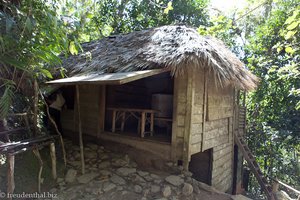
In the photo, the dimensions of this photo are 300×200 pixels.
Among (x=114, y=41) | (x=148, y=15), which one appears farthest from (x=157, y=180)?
(x=148, y=15)

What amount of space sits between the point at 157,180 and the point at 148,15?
1013 cm

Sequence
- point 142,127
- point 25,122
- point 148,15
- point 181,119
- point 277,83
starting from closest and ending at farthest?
point 25,122 → point 181,119 → point 142,127 → point 277,83 → point 148,15

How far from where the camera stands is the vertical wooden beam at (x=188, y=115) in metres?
4.47

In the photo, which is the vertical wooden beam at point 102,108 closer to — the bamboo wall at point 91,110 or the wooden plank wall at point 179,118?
the bamboo wall at point 91,110

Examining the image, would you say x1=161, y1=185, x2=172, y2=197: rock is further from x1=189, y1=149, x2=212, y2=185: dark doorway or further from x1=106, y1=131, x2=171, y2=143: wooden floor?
x1=189, y1=149, x2=212, y2=185: dark doorway

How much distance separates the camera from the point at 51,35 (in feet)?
9.37

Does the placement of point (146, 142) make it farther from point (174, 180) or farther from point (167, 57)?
point (167, 57)

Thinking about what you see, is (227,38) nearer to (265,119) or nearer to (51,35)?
(265,119)

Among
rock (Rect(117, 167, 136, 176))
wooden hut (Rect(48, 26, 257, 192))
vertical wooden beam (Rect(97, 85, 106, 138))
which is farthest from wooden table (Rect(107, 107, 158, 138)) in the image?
rock (Rect(117, 167, 136, 176))

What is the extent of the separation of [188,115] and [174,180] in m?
1.29

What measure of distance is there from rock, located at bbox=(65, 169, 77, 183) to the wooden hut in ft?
3.22

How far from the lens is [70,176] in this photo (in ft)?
14.1

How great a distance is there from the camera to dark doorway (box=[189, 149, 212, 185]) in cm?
559

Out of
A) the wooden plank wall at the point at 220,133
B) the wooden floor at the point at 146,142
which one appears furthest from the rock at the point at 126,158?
the wooden plank wall at the point at 220,133
